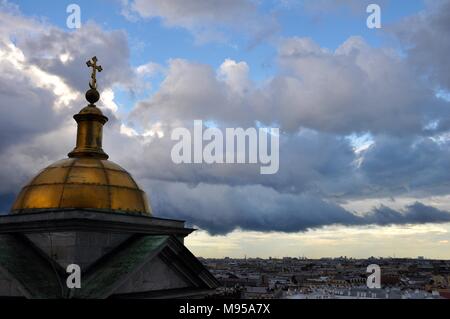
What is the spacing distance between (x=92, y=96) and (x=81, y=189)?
4927 millimetres

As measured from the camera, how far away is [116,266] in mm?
14992

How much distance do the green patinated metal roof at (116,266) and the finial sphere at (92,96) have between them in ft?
21.3

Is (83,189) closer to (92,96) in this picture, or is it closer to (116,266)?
(116,266)

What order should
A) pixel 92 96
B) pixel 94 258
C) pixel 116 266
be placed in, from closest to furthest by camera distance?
pixel 116 266 < pixel 94 258 < pixel 92 96

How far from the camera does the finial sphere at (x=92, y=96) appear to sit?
19.8 meters

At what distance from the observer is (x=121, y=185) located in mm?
17188

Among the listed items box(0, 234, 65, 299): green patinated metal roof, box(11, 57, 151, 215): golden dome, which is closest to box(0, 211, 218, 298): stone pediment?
box(0, 234, 65, 299): green patinated metal roof

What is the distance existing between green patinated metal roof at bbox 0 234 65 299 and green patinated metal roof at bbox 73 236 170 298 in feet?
2.62

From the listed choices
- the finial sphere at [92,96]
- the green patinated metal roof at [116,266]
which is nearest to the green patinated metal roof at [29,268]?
the green patinated metal roof at [116,266]

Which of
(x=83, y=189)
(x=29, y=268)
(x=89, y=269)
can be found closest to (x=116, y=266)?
(x=89, y=269)
